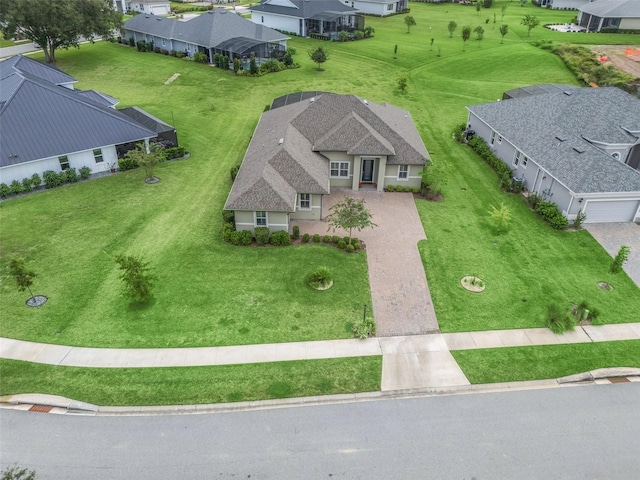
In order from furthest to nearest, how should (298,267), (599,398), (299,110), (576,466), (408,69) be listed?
(408,69) → (299,110) → (298,267) → (599,398) → (576,466)

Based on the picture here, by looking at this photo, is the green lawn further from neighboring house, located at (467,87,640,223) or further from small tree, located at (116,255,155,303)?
neighboring house, located at (467,87,640,223)

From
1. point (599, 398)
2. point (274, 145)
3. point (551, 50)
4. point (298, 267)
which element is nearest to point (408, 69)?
point (551, 50)

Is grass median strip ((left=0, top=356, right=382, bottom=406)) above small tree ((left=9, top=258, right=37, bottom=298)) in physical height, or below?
below

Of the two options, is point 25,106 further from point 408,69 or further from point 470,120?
point 408,69

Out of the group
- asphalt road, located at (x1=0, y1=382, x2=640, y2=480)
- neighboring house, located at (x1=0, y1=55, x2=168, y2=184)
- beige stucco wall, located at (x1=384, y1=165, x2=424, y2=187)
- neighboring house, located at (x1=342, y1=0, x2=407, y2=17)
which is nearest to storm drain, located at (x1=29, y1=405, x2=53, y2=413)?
asphalt road, located at (x1=0, y1=382, x2=640, y2=480)

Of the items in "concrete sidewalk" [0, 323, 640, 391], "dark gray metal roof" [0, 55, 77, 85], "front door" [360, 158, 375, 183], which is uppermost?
"dark gray metal roof" [0, 55, 77, 85]

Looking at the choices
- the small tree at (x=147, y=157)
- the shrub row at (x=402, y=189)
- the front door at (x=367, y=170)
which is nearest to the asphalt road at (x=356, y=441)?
the shrub row at (x=402, y=189)

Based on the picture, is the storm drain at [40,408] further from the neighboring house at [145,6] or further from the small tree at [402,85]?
the neighboring house at [145,6]
